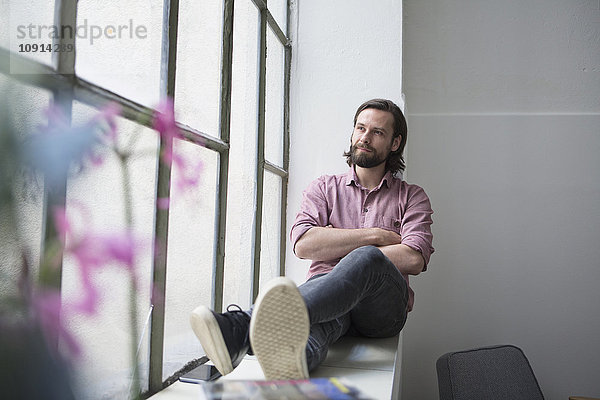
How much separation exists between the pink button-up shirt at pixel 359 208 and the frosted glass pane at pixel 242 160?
0.72 feet

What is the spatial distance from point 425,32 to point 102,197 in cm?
239

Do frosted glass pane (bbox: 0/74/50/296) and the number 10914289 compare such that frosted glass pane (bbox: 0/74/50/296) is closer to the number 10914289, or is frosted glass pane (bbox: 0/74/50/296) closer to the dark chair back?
the number 10914289

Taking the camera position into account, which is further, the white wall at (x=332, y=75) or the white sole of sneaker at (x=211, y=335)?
the white wall at (x=332, y=75)

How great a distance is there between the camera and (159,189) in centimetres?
144

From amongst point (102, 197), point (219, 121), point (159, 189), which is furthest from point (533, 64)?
point (102, 197)

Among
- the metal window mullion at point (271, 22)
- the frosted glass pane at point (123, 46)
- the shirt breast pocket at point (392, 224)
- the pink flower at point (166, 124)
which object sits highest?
the metal window mullion at point (271, 22)

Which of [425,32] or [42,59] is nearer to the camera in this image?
[42,59]

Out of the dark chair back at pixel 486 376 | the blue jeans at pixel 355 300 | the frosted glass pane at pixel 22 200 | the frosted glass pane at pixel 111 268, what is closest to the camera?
the frosted glass pane at pixel 22 200

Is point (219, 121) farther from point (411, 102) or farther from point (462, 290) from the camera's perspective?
point (462, 290)

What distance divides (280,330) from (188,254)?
0.63 m

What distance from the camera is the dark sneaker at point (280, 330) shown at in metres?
1.09

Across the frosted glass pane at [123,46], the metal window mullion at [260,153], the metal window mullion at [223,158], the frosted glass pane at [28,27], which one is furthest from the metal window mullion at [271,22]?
the frosted glass pane at [28,27]

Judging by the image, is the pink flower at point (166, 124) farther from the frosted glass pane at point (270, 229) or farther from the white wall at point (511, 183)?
the white wall at point (511, 183)

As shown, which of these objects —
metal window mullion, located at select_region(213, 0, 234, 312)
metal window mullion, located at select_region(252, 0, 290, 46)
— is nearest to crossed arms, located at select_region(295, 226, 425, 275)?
metal window mullion, located at select_region(213, 0, 234, 312)
